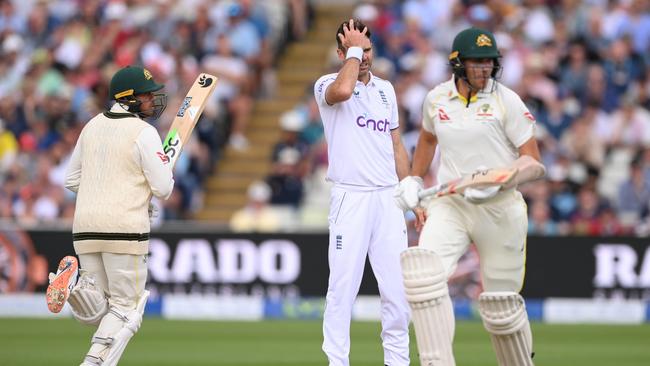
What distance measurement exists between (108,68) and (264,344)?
6033 mm

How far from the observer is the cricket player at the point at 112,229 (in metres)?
6.04

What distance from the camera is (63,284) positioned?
237 inches

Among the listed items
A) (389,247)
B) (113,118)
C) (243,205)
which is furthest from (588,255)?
(113,118)

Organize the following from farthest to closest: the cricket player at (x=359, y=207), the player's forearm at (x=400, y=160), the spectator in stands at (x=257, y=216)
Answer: the spectator in stands at (x=257, y=216), the player's forearm at (x=400, y=160), the cricket player at (x=359, y=207)

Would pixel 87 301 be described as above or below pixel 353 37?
below

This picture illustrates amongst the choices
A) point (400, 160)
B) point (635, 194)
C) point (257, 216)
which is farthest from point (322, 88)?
point (635, 194)

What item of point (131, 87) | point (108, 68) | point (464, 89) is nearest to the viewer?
point (464, 89)

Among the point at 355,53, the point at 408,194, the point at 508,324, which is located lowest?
the point at 508,324

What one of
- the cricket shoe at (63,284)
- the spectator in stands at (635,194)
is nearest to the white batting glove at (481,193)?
the cricket shoe at (63,284)

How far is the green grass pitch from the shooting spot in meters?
8.11

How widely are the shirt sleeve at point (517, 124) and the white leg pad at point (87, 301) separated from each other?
203 cm

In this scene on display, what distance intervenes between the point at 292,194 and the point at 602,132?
304 cm

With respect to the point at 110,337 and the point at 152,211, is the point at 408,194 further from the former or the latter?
the point at 110,337

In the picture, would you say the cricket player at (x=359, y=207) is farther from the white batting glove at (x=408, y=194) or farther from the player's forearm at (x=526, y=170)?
the player's forearm at (x=526, y=170)
